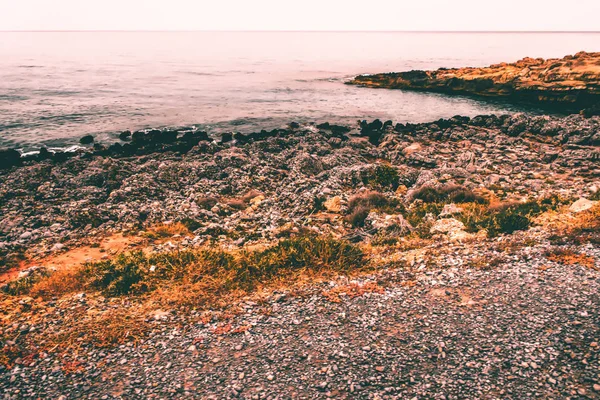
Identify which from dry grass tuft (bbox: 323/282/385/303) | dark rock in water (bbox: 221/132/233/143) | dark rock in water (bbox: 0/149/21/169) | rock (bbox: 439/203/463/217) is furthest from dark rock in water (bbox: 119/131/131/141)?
dry grass tuft (bbox: 323/282/385/303)

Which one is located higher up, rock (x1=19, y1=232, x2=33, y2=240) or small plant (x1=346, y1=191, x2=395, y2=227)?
small plant (x1=346, y1=191, x2=395, y2=227)

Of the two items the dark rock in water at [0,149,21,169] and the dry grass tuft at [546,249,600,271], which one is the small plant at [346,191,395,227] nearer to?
the dry grass tuft at [546,249,600,271]

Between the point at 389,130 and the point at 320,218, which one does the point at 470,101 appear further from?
the point at 320,218

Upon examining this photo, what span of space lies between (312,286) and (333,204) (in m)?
7.94

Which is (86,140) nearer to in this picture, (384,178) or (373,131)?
(373,131)

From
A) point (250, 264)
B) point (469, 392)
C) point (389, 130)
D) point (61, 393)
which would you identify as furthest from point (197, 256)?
point (389, 130)

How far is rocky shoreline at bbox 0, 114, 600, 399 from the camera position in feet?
26.5

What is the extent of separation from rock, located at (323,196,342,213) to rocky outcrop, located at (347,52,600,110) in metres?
38.5

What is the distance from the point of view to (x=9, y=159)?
2731cm

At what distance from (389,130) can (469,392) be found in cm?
3249

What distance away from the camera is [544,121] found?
35.3 metres

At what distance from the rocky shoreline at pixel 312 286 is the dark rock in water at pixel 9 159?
3.47 meters

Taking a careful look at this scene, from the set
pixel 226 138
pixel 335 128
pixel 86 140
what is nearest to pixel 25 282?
pixel 226 138

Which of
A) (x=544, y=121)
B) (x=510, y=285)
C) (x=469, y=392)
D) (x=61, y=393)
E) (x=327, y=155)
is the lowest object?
(x=61, y=393)
